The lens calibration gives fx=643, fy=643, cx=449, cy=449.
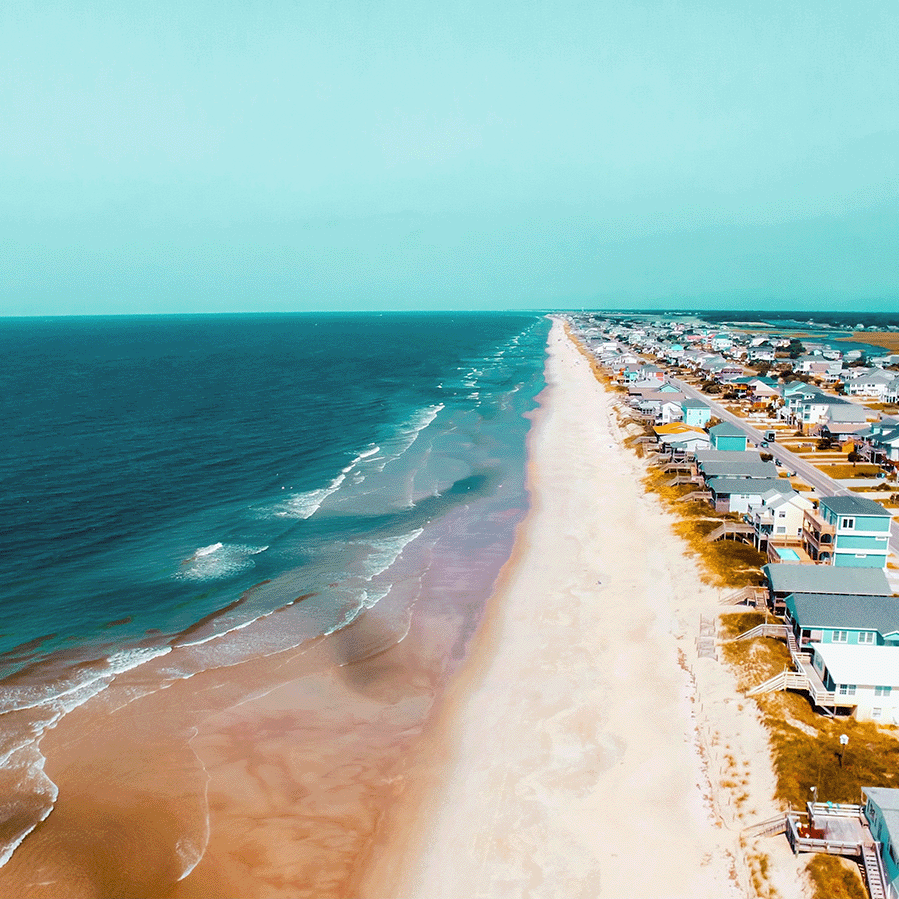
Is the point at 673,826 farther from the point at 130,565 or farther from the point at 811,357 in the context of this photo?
the point at 811,357

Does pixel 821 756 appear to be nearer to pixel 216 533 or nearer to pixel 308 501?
pixel 216 533

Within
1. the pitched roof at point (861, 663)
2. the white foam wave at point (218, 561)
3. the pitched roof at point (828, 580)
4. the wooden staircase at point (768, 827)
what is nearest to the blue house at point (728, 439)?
the pitched roof at point (828, 580)

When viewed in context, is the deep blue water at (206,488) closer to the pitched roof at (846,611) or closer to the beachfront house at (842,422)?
the pitched roof at (846,611)

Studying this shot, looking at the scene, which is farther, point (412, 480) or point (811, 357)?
point (811, 357)

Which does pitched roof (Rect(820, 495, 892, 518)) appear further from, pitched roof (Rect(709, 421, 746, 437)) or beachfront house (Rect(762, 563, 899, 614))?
pitched roof (Rect(709, 421, 746, 437))

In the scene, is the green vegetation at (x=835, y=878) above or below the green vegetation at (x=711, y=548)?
below

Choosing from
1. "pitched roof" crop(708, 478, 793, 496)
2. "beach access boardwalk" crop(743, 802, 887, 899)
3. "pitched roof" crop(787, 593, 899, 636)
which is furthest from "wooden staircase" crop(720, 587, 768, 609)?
"beach access boardwalk" crop(743, 802, 887, 899)

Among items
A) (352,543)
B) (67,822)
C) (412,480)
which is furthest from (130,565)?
(412,480)
